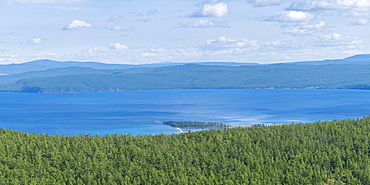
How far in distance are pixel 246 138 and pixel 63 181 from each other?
42115 mm

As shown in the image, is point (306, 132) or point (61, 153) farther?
point (306, 132)

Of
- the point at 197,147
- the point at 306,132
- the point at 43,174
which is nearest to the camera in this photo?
the point at 43,174

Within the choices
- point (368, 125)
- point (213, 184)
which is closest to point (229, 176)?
point (213, 184)

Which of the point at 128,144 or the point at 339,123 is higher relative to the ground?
the point at 339,123

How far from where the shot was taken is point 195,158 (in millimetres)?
91625

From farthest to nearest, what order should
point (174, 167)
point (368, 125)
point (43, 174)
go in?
point (368, 125) < point (174, 167) < point (43, 174)

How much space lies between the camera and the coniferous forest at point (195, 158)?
8062cm

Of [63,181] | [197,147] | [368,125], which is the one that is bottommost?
[63,181]

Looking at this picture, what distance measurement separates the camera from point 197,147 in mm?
100250

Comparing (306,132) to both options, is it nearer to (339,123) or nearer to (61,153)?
(339,123)

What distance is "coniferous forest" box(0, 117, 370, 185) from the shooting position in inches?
3174

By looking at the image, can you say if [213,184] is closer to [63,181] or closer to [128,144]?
[63,181]

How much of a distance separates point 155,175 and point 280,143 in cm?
3220

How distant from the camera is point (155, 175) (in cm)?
8125
